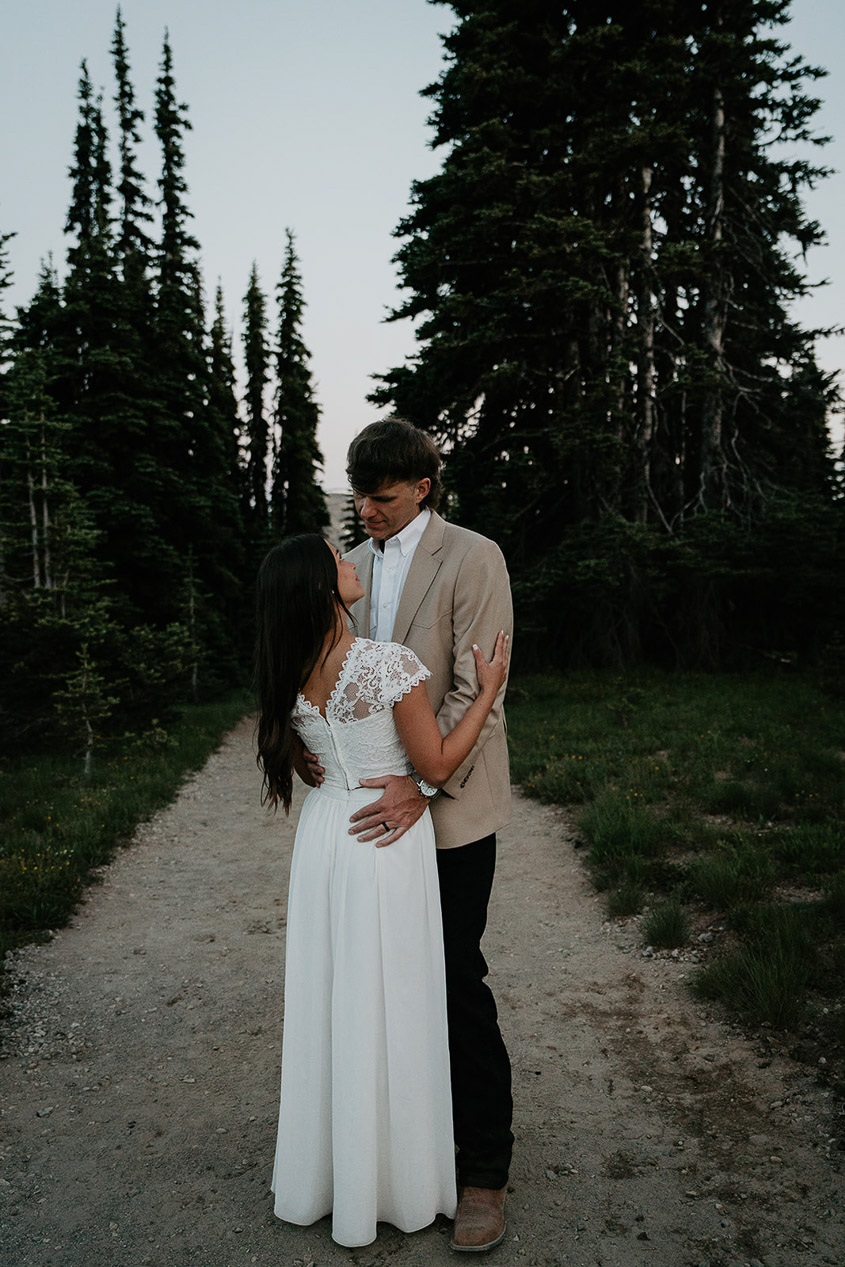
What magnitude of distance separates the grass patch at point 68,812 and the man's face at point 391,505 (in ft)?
13.4

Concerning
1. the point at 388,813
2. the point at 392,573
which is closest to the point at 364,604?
the point at 392,573

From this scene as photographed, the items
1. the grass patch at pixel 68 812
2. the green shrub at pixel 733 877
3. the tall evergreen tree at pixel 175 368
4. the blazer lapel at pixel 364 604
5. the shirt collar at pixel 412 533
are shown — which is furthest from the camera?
the tall evergreen tree at pixel 175 368

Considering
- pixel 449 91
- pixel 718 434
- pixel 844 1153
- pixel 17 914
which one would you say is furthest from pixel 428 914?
pixel 449 91

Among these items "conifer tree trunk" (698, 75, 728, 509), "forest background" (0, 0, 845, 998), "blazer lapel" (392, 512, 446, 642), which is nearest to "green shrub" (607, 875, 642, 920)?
"blazer lapel" (392, 512, 446, 642)

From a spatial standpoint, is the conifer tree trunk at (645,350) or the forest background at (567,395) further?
the conifer tree trunk at (645,350)

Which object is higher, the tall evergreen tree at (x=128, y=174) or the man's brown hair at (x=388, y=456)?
the tall evergreen tree at (x=128, y=174)

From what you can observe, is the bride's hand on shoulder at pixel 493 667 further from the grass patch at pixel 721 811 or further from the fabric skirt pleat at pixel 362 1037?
the grass patch at pixel 721 811

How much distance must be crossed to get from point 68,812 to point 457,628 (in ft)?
22.6

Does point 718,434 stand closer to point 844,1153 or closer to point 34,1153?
point 844,1153

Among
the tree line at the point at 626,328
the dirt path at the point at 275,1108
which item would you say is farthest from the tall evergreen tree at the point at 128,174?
the dirt path at the point at 275,1108

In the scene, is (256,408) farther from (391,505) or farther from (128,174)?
(391,505)

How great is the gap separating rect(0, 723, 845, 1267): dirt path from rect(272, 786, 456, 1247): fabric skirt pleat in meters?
0.21

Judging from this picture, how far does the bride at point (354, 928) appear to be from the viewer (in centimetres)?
251

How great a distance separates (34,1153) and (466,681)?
270cm
